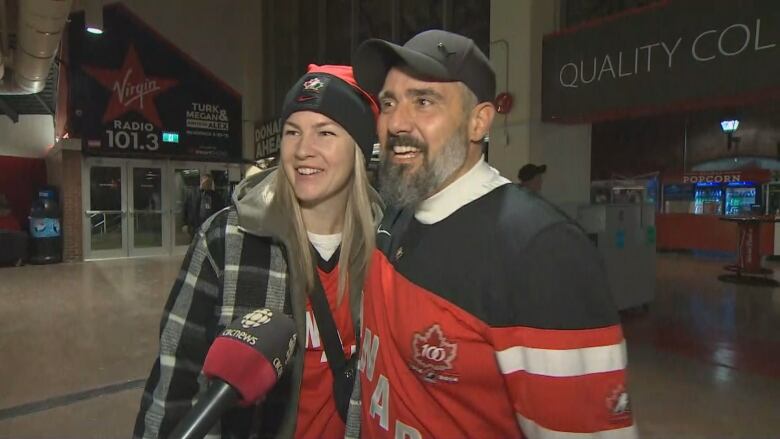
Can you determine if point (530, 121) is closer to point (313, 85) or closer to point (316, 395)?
point (313, 85)

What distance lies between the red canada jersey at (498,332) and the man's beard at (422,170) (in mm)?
66

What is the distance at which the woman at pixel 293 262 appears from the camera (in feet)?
3.73

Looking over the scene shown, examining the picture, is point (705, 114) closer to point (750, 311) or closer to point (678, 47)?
point (750, 311)

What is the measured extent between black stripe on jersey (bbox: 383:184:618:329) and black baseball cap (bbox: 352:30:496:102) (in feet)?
0.76

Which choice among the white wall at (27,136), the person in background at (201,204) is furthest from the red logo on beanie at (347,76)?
the white wall at (27,136)

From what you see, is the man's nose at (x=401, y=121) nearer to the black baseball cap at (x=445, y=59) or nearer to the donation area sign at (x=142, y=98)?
the black baseball cap at (x=445, y=59)

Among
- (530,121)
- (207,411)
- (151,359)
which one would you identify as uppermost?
(530,121)

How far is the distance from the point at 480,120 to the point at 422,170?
17 cm

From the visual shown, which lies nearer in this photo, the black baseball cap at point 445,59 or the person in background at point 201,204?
the black baseball cap at point 445,59

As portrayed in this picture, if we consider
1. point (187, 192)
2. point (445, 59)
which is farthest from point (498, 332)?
point (187, 192)

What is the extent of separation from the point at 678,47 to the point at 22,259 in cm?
1029

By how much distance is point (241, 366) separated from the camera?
0.77 m

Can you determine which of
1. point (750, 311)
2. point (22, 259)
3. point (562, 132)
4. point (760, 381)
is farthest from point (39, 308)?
point (750, 311)

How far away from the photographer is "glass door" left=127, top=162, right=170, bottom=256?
33.1 ft
